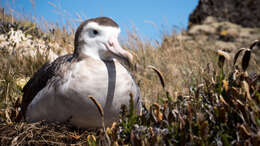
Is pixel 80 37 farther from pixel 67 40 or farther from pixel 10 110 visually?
pixel 67 40

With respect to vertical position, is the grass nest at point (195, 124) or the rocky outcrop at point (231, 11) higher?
the rocky outcrop at point (231, 11)

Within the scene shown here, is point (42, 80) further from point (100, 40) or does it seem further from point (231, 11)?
point (231, 11)

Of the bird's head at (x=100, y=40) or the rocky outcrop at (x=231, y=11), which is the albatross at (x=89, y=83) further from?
the rocky outcrop at (x=231, y=11)

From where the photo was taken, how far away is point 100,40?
201cm

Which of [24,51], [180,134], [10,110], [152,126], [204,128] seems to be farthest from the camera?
[24,51]

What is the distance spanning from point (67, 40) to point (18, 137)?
3746mm

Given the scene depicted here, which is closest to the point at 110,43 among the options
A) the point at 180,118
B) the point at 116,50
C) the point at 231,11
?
the point at 116,50

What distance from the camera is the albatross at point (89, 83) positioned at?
188 cm

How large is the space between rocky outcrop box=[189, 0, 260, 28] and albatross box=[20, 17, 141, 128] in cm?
799

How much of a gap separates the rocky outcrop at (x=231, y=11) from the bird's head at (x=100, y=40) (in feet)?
26.1

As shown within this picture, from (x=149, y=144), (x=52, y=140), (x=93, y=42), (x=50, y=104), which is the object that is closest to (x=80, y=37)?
(x=93, y=42)

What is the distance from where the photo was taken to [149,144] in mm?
1450

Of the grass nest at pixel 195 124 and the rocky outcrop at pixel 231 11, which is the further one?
the rocky outcrop at pixel 231 11

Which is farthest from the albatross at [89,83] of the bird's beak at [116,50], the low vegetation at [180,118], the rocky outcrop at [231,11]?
the rocky outcrop at [231,11]
